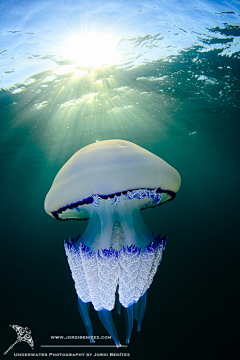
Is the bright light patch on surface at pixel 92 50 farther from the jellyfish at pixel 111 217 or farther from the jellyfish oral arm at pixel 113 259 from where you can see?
the jellyfish oral arm at pixel 113 259

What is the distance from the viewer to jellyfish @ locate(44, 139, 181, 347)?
1.36 m

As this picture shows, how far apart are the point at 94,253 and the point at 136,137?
9872mm

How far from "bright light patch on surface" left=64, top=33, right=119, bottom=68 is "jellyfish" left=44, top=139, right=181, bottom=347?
426cm

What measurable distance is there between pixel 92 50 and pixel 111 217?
489 centimetres

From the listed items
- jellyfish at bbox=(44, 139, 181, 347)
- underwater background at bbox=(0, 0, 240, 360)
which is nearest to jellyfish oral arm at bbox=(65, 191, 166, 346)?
jellyfish at bbox=(44, 139, 181, 347)

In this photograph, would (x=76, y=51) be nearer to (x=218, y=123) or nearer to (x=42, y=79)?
(x=42, y=79)

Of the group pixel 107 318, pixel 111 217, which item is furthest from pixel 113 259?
pixel 107 318

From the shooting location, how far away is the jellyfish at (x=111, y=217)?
136 centimetres

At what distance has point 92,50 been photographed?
16.3 feet

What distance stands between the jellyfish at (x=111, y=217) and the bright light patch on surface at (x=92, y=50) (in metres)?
4.26

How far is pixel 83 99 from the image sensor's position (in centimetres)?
692

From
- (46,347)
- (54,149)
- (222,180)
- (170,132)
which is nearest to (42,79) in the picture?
(54,149)

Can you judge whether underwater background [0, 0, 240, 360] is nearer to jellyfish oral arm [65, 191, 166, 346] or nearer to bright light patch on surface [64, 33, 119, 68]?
bright light patch on surface [64, 33, 119, 68]

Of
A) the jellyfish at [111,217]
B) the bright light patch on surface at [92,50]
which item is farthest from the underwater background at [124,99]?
the jellyfish at [111,217]
